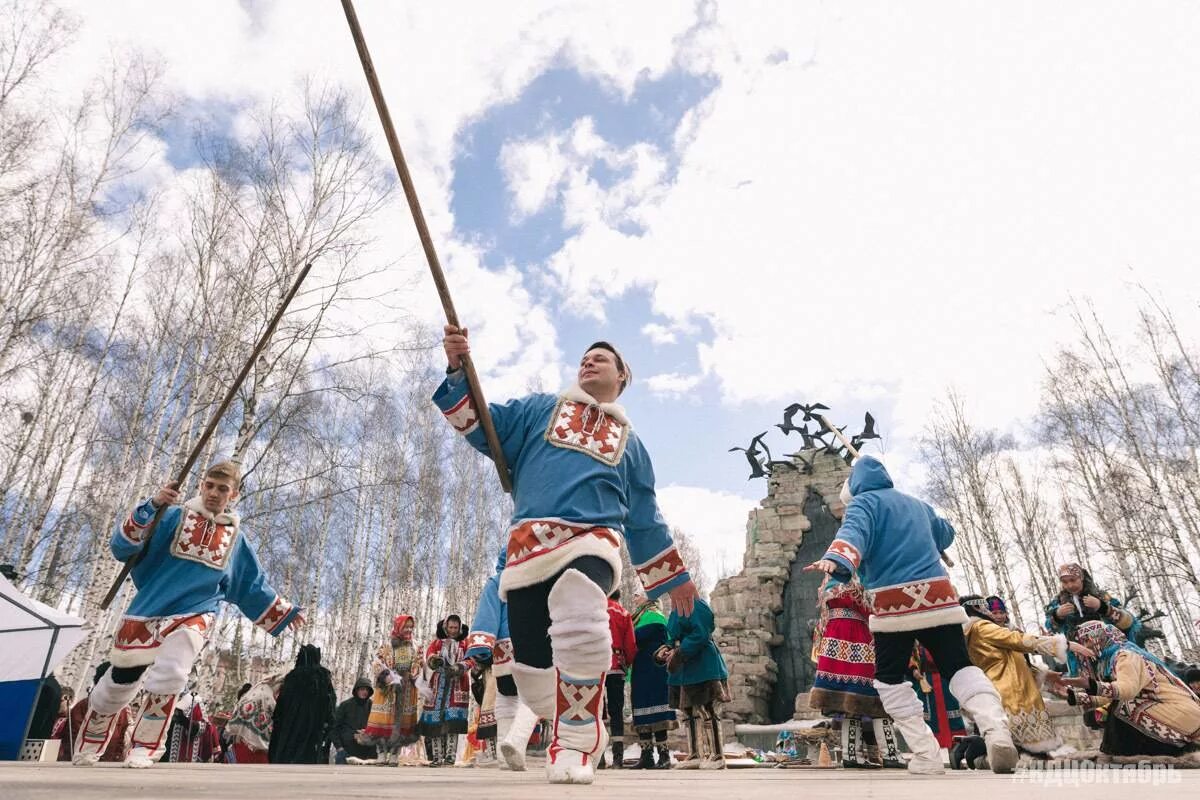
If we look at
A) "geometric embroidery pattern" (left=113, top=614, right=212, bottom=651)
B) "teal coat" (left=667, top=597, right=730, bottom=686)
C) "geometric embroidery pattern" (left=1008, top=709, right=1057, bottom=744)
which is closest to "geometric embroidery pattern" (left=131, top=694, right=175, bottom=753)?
"geometric embroidery pattern" (left=113, top=614, right=212, bottom=651)

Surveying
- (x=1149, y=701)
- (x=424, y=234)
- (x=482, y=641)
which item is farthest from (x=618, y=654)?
(x=424, y=234)

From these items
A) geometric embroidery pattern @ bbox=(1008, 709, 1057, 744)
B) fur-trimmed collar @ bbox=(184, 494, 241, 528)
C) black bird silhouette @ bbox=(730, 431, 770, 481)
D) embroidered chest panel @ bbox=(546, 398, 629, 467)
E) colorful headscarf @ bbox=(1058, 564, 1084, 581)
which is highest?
black bird silhouette @ bbox=(730, 431, 770, 481)

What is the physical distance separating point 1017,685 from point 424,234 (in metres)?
5.41

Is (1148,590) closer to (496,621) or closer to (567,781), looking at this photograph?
(496,621)

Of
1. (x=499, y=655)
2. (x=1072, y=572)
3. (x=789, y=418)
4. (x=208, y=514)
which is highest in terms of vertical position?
(x=789, y=418)

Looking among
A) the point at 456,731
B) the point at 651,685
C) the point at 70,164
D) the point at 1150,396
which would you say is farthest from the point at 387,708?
the point at 1150,396

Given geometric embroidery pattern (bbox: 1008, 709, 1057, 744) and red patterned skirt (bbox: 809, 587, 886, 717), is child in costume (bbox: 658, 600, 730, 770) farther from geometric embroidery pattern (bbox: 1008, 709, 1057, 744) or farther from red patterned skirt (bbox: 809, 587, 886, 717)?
geometric embroidery pattern (bbox: 1008, 709, 1057, 744)

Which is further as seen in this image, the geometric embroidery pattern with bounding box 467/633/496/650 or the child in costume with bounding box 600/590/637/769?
the child in costume with bounding box 600/590/637/769

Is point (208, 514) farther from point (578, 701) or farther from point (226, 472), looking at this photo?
point (578, 701)

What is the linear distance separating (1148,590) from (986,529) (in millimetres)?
3746

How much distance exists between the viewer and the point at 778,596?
1376cm

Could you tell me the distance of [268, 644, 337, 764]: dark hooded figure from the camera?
796cm

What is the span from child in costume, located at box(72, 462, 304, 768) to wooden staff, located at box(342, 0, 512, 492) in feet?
7.96

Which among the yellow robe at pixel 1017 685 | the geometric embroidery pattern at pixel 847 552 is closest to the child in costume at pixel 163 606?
the geometric embroidery pattern at pixel 847 552
